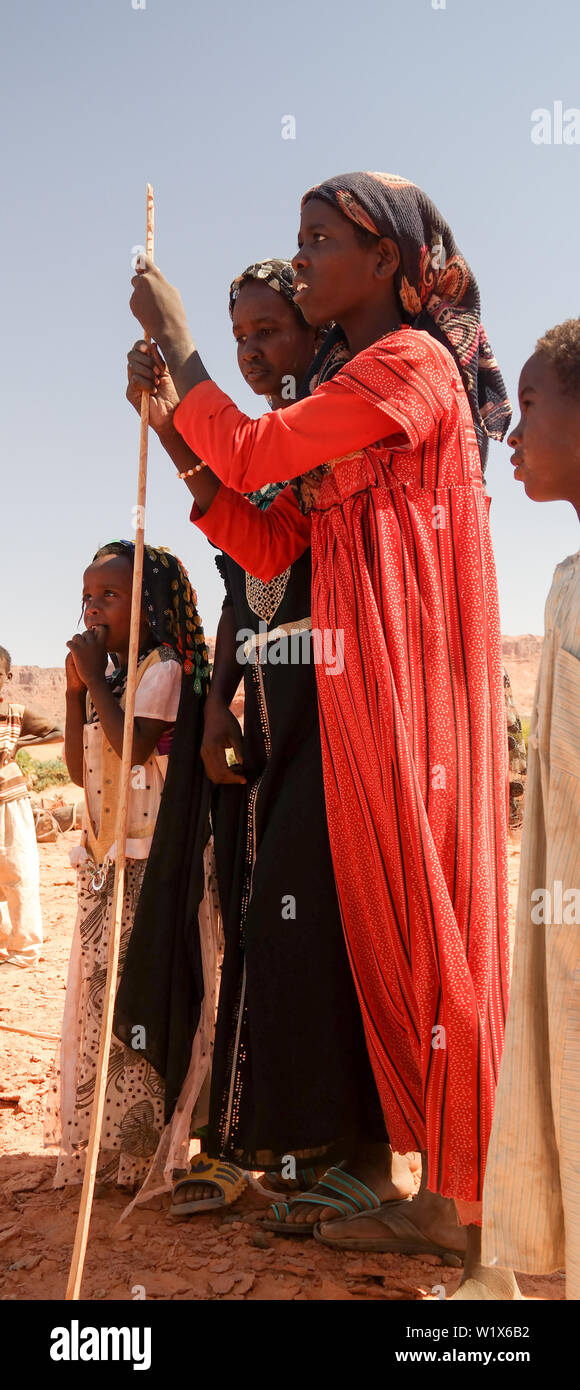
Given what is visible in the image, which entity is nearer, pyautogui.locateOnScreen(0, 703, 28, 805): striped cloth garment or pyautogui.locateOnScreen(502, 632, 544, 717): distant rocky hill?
pyautogui.locateOnScreen(0, 703, 28, 805): striped cloth garment

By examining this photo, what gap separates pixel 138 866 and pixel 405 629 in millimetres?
1455

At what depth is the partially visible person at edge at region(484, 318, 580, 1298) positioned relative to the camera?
2006 millimetres

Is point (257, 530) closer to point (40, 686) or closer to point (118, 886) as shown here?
point (118, 886)

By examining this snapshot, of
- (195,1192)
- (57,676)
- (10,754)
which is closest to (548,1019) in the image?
(195,1192)

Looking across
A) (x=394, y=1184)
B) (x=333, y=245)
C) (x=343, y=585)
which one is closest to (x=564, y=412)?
(x=343, y=585)

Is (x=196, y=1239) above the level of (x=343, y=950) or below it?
below

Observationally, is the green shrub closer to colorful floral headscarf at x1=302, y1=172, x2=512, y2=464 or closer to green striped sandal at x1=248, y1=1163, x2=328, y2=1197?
green striped sandal at x1=248, y1=1163, x2=328, y2=1197

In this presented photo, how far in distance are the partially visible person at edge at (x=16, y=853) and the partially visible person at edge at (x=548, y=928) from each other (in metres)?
6.15

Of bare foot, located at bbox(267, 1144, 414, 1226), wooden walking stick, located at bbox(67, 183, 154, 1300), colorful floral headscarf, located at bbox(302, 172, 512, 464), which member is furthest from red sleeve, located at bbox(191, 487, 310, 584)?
bare foot, located at bbox(267, 1144, 414, 1226)

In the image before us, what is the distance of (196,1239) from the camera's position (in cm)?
318

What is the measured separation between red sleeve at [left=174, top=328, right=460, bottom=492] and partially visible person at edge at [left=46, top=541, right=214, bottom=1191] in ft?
3.36

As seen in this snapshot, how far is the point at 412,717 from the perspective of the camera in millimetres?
2783

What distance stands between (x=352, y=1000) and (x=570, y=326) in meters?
1.80

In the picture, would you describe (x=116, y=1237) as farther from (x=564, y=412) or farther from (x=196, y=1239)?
(x=564, y=412)
